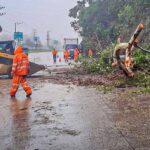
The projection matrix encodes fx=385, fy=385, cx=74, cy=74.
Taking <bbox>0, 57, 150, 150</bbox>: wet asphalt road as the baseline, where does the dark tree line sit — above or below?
above

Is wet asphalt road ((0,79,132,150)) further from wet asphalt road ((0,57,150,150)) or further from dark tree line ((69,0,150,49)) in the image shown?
dark tree line ((69,0,150,49))

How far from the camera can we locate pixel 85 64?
2138 cm

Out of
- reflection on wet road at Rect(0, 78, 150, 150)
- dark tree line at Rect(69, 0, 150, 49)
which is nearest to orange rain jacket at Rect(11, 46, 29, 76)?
reflection on wet road at Rect(0, 78, 150, 150)

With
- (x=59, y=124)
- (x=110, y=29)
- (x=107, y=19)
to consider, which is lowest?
(x=59, y=124)

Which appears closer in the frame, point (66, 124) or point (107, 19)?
point (66, 124)

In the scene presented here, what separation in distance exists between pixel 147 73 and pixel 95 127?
752 centimetres

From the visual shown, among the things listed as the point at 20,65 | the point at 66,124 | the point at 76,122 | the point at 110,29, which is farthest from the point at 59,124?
the point at 110,29

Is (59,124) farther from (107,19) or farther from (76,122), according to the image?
(107,19)

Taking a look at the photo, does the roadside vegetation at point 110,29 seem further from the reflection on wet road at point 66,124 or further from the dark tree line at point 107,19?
the reflection on wet road at point 66,124

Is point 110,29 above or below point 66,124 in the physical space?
above

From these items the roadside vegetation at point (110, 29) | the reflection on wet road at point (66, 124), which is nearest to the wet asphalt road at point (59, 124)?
the reflection on wet road at point (66, 124)

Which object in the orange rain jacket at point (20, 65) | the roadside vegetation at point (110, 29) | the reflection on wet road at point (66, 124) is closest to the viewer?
the reflection on wet road at point (66, 124)

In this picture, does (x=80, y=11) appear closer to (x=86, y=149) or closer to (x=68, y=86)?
(x=68, y=86)

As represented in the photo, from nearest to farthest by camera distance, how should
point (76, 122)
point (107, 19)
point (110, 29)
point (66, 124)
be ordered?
→ point (66, 124) → point (76, 122) → point (110, 29) → point (107, 19)
